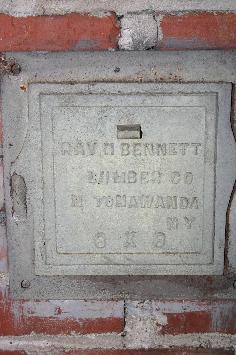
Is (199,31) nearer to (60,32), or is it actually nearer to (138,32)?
(138,32)

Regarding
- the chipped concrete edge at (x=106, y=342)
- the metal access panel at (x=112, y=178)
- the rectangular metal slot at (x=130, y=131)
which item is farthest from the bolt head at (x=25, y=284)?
the rectangular metal slot at (x=130, y=131)

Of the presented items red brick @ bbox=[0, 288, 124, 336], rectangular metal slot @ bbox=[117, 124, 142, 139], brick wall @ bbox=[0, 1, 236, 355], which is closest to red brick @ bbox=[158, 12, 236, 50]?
rectangular metal slot @ bbox=[117, 124, 142, 139]

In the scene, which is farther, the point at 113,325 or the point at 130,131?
the point at 113,325

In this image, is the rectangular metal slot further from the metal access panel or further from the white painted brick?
the white painted brick

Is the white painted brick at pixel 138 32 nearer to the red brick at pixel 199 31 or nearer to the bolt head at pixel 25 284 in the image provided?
the red brick at pixel 199 31

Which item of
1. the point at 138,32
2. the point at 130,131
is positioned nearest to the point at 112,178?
the point at 130,131
